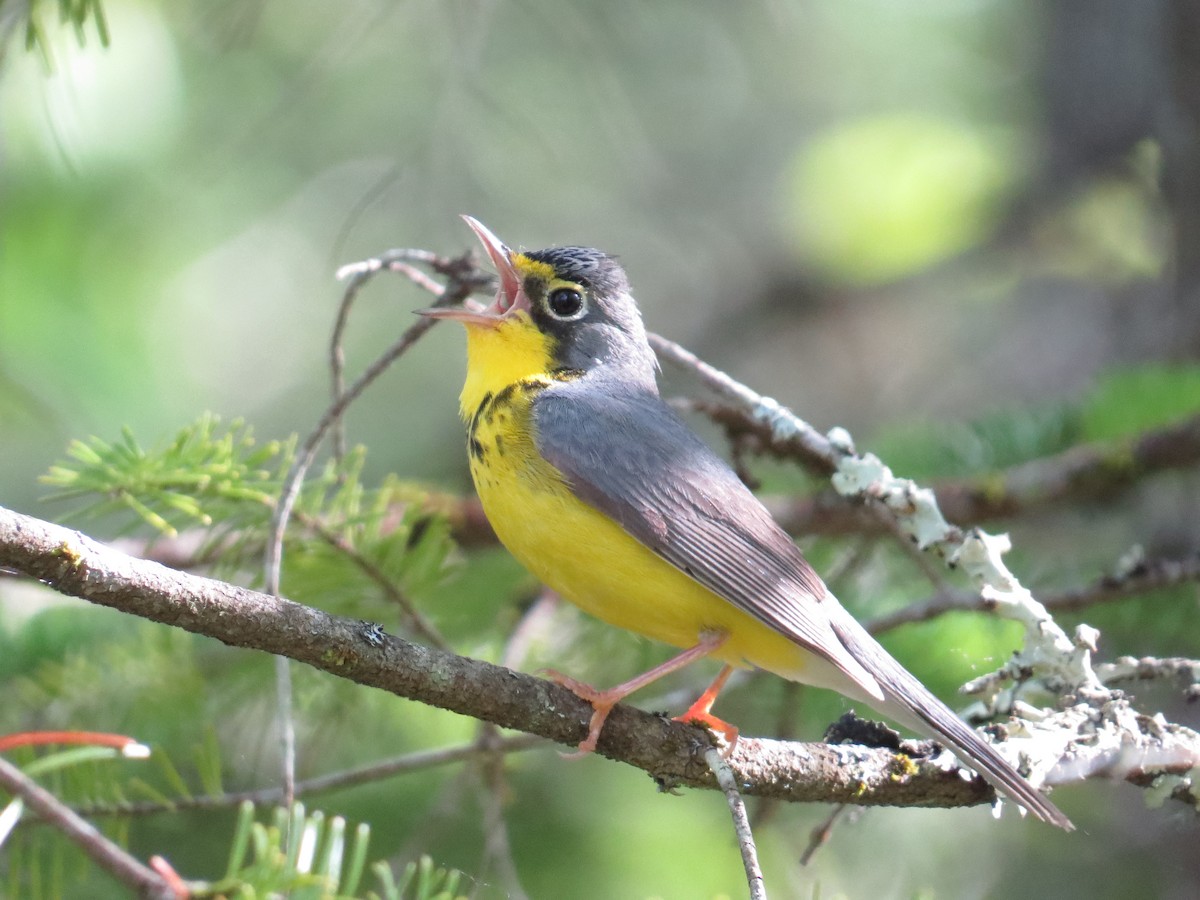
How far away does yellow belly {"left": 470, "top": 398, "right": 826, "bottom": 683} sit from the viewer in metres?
3.81

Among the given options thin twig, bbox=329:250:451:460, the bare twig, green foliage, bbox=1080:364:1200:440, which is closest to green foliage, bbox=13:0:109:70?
thin twig, bbox=329:250:451:460

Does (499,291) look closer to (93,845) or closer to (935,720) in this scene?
(935,720)

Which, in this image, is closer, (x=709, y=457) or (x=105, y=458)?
(x=105, y=458)

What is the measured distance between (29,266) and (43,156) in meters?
0.62

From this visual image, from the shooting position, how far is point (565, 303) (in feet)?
15.9

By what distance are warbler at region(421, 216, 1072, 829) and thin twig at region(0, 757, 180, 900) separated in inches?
48.2

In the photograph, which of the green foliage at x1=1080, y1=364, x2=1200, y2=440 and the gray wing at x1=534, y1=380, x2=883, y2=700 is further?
the green foliage at x1=1080, y1=364, x2=1200, y2=440

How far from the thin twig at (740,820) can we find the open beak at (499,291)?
1955 mm

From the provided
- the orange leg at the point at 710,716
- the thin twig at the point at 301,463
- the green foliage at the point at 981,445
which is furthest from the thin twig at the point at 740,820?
the green foliage at the point at 981,445

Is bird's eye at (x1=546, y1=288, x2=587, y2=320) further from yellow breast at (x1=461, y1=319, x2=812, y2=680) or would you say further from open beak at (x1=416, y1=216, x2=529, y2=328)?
yellow breast at (x1=461, y1=319, x2=812, y2=680)

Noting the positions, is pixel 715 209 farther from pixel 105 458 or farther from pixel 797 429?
pixel 105 458

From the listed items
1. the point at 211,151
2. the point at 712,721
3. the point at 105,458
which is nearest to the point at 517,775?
the point at 712,721

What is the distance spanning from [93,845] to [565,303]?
286cm

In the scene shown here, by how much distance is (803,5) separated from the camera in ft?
27.0
